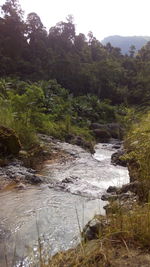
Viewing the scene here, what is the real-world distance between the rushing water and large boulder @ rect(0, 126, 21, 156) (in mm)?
891

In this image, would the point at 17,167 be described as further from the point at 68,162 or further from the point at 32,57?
the point at 32,57

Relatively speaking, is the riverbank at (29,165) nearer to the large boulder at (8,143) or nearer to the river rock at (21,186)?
the river rock at (21,186)

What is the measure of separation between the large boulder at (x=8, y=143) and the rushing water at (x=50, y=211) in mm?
891

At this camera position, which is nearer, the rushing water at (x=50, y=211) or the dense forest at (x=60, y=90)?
the rushing water at (x=50, y=211)

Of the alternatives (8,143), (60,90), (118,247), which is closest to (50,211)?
(118,247)

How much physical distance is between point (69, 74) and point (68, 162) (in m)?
21.5

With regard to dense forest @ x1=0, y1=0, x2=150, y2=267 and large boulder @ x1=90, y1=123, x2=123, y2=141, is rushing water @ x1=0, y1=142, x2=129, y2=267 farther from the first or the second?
large boulder @ x1=90, y1=123, x2=123, y2=141

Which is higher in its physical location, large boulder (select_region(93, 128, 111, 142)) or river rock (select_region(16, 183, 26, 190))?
river rock (select_region(16, 183, 26, 190))

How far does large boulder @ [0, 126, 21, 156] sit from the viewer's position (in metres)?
6.78

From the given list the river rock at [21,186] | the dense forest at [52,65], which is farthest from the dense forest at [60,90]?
the river rock at [21,186]

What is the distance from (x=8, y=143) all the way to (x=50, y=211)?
323cm

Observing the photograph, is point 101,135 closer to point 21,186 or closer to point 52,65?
point 21,186

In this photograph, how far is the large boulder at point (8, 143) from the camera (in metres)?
6.78

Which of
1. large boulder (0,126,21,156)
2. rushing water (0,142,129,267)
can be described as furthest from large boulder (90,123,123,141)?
large boulder (0,126,21,156)
